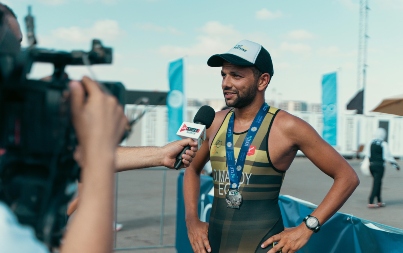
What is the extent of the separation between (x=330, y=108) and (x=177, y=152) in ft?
51.4

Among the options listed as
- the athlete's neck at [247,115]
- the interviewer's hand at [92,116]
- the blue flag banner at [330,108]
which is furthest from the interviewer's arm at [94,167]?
the blue flag banner at [330,108]

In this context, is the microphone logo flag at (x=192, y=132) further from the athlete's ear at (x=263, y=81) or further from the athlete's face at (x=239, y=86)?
the athlete's ear at (x=263, y=81)

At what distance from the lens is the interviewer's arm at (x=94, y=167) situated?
99cm

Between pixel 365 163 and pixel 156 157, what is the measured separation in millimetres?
10374

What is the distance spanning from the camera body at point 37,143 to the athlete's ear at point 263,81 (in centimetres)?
215

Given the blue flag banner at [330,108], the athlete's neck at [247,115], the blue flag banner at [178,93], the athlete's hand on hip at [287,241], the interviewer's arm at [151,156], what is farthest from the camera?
the blue flag banner at [330,108]

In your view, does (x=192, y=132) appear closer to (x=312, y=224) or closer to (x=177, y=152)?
(x=177, y=152)

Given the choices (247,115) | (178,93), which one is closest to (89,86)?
(247,115)

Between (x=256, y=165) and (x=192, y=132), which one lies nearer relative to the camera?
(x=192, y=132)

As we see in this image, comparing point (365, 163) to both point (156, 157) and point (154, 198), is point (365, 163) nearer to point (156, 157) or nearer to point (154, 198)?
point (154, 198)

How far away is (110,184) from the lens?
1.03 metres

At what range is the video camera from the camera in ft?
3.23

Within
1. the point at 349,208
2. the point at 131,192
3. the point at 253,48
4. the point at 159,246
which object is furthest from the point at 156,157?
the point at 131,192

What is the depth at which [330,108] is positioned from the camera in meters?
17.5
